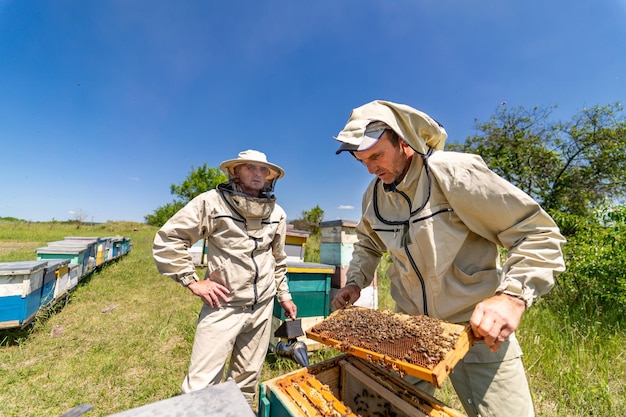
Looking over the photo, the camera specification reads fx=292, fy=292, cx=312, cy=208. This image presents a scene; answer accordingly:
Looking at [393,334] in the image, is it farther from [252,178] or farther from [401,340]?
[252,178]

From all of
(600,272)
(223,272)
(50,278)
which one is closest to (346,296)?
(223,272)

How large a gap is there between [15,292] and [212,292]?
11.7 ft

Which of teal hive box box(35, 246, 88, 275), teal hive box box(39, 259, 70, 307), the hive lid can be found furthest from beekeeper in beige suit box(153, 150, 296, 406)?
teal hive box box(35, 246, 88, 275)

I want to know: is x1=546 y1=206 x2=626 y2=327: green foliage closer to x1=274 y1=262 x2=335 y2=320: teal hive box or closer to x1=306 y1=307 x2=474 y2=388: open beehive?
x1=274 y1=262 x2=335 y2=320: teal hive box

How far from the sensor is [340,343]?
1.34m

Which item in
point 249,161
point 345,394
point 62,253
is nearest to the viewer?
point 345,394

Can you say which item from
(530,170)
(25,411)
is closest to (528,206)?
(25,411)

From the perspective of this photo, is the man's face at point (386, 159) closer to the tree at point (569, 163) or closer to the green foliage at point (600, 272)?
the green foliage at point (600, 272)

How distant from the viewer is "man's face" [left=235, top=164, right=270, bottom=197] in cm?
269

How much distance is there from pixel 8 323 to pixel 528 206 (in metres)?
5.81

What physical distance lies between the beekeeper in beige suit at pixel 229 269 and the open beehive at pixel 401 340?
3.28ft

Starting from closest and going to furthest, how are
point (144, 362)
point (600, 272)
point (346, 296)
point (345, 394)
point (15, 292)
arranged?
point (345, 394)
point (346, 296)
point (15, 292)
point (144, 362)
point (600, 272)

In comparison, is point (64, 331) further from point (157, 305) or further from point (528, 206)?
point (528, 206)

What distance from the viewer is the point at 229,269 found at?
233 cm
